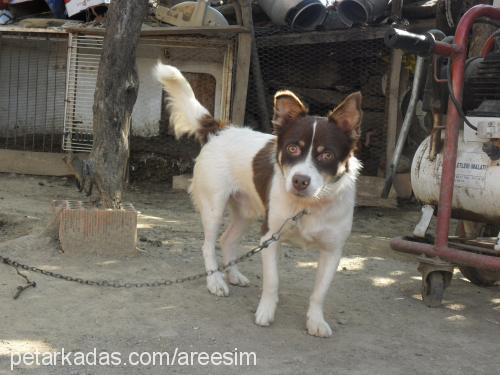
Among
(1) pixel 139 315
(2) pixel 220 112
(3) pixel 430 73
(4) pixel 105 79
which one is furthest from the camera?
(2) pixel 220 112

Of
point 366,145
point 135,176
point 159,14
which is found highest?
point 159,14

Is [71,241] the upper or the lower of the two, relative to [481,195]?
lower

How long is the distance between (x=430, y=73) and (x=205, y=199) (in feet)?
5.60

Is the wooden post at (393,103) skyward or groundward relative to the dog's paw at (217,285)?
skyward

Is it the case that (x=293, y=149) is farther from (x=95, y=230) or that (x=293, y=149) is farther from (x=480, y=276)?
(x=480, y=276)

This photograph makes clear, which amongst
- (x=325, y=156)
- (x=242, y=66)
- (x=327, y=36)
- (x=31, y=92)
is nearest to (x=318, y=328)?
(x=325, y=156)

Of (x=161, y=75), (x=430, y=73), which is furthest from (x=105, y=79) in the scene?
(x=430, y=73)

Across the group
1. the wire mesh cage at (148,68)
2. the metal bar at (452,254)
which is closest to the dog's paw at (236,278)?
the metal bar at (452,254)

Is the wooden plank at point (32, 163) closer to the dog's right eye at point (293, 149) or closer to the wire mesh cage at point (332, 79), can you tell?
the wire mesh cage at point (332, 79)

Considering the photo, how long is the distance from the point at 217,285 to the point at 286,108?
127 centimetres

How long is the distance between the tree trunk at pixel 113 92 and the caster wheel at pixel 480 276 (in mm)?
2596

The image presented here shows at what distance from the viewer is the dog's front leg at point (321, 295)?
382 cm

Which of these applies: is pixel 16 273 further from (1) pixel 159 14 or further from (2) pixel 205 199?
(1) pixel 159 14

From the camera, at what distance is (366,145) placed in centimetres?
916
